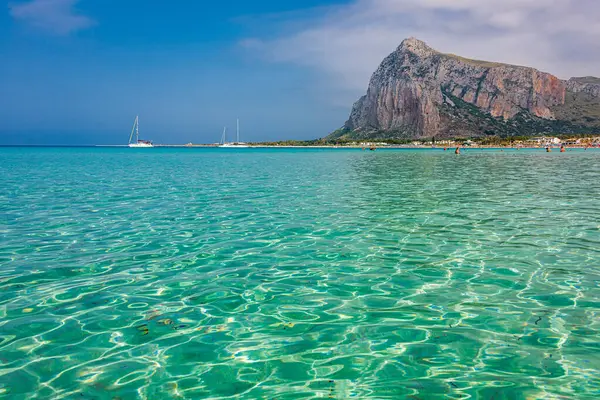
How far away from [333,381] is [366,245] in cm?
710

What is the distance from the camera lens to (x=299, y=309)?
745cm

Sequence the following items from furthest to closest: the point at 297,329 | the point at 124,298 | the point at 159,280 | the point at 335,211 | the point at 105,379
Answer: the point at 335,211 → the point at 159,280 → the point at 124,298 → the point at 297,329 → the point at 105,379

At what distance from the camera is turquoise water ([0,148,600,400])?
5.21m

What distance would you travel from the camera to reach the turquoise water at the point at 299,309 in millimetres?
5207

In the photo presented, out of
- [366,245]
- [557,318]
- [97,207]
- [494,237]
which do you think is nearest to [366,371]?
[557,318]

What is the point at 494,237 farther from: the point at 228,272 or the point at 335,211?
the point at 228,272

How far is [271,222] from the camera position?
15.6 m

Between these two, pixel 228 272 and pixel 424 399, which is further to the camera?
pixel 228 272

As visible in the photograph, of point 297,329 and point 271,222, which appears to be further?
point 271,222

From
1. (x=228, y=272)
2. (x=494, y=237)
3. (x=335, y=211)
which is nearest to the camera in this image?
→ (x=228, y=272)

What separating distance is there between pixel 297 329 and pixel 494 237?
8.71 meters

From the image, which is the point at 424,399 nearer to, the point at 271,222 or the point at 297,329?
the point at 297,329

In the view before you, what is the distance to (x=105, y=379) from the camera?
5.19m

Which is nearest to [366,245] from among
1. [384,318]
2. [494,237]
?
[494,237]
